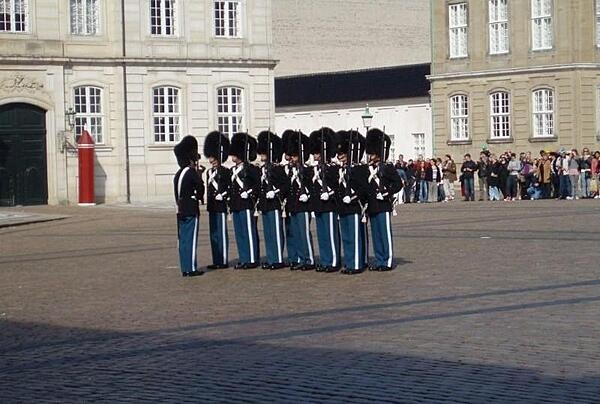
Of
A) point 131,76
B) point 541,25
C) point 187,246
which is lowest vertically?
point 187,246

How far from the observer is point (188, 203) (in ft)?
71.8

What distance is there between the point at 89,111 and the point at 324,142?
1092 inches

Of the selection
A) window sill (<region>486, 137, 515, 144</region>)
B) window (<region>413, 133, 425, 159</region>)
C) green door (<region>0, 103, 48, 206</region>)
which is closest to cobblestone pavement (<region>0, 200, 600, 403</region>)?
green door (<region>0, 103, 48, 206</region>)

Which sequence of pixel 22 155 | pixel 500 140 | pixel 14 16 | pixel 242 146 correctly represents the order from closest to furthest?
pixel 242 146
pixel 14 16
pixel 22 155
pixel 500 140

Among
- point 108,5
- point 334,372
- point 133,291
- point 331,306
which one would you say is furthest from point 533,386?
point 108,5

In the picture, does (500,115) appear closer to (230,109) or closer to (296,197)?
(230,109)

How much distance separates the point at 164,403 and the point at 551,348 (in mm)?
3677

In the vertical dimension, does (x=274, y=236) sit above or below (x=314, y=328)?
above

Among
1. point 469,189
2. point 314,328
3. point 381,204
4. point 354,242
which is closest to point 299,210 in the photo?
point 354,242

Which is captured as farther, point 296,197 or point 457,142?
point 457,142

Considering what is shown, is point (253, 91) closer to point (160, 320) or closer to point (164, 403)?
point (160, 320)

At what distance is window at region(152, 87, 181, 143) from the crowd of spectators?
7.70 m

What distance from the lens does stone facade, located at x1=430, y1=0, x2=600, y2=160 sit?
59469 mm

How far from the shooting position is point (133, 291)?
19.3 meters
